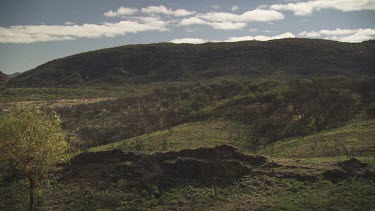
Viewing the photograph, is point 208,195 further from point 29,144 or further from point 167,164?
point 29,144

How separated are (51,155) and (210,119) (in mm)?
24587

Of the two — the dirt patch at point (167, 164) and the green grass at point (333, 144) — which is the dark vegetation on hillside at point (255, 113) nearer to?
the green grass at point (333, 144)

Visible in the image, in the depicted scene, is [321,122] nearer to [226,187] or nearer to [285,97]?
[285,97]

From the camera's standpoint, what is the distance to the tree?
2119 cm

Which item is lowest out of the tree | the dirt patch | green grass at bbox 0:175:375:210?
green grass at bbox 0:175:375:210

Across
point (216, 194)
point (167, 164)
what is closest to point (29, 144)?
point (167, 164)

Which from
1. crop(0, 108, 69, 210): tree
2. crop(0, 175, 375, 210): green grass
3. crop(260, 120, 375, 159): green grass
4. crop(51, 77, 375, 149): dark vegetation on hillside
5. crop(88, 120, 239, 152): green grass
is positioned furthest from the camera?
crop(51, 77, 375, 149): dark vegetation on hillside

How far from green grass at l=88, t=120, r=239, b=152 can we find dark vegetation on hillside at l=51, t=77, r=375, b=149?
1.83 meters

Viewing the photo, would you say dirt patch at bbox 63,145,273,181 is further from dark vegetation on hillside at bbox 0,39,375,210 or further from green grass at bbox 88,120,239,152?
green grass at bbox 88,120,239,152

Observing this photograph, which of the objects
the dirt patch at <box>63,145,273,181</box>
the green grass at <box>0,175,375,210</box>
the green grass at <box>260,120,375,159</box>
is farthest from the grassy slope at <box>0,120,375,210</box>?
the dirt patch at <box>63,145,273,181</box>

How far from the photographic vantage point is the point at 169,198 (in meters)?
21.9

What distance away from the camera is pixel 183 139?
35.3 metres

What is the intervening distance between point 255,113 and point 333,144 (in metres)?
15.4

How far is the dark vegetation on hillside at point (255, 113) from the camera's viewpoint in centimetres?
3919
